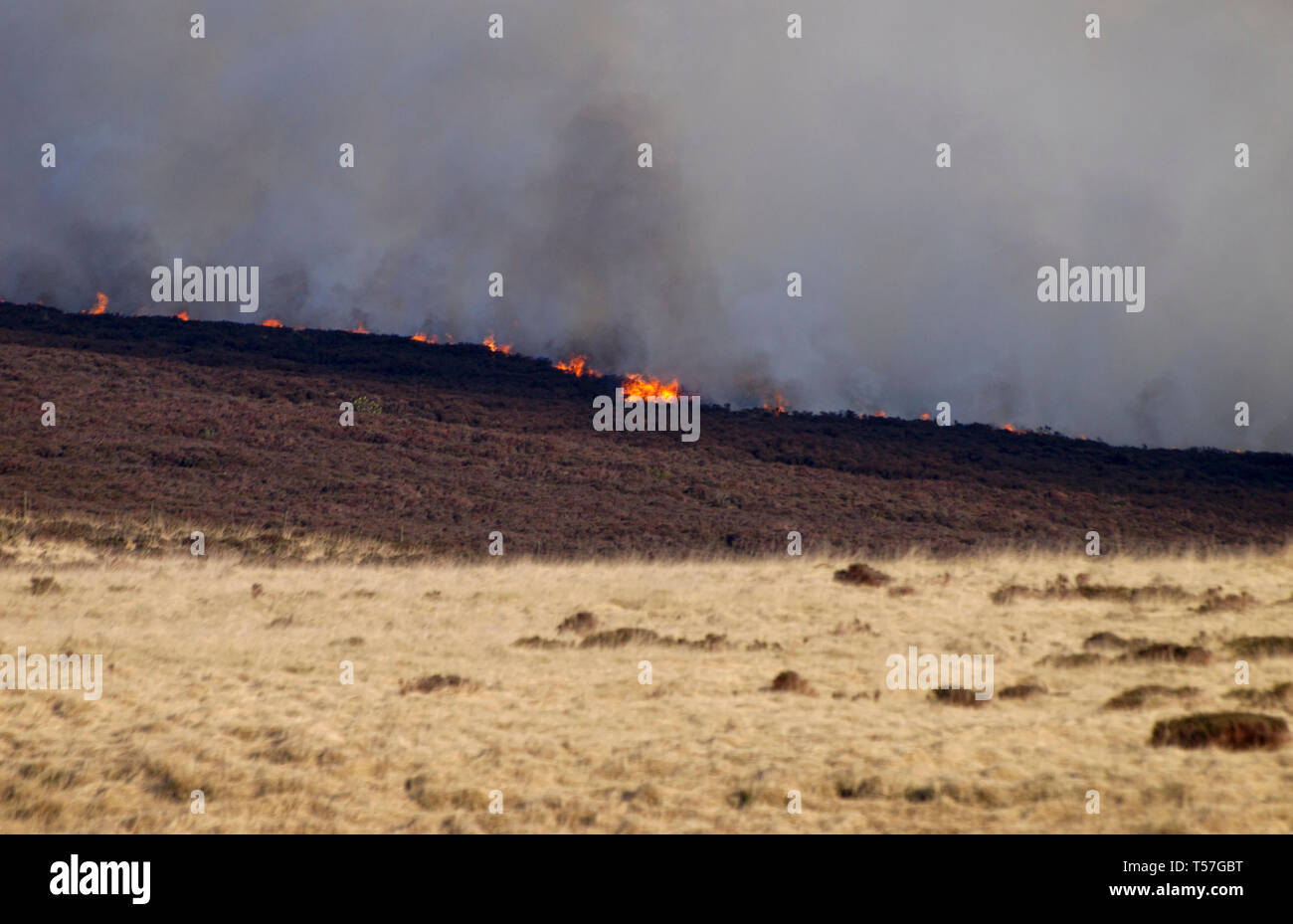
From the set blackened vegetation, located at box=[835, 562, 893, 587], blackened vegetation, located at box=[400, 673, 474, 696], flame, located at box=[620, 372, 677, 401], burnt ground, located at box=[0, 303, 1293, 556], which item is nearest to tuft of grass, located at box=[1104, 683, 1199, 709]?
blackened vegetation, located at box=[400, 673, 474, 696]

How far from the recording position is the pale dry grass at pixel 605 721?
9.30 meters

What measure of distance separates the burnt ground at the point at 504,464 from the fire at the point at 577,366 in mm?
1313

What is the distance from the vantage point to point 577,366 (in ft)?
255

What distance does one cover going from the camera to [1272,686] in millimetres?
12523

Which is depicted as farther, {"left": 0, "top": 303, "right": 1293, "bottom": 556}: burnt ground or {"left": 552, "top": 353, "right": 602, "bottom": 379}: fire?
{"left": 552, "top": 353, "right": 602, "bottom": 379}: fire

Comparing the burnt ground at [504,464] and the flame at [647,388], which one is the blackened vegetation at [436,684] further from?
the flame at [647,388]

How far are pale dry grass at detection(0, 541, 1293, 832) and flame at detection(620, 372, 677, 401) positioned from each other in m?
49.2

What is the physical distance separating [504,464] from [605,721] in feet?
130

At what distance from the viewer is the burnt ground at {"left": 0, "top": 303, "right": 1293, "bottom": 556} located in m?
39.5

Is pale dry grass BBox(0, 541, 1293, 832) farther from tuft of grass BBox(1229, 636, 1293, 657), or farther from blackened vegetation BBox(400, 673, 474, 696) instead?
tuft of grass BBox(1229, 636, 1293, 657)

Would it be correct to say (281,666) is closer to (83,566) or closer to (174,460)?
(83,566)

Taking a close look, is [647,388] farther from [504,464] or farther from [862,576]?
[862,576]

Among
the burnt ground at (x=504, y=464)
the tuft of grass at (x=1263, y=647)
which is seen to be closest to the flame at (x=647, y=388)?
the burnt ground at (x=504, y=464)

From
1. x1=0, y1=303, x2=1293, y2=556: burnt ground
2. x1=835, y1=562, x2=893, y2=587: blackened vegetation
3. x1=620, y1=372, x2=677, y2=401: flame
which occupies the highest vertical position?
x1=620, y1=372, x2=677, y2=401: flame
